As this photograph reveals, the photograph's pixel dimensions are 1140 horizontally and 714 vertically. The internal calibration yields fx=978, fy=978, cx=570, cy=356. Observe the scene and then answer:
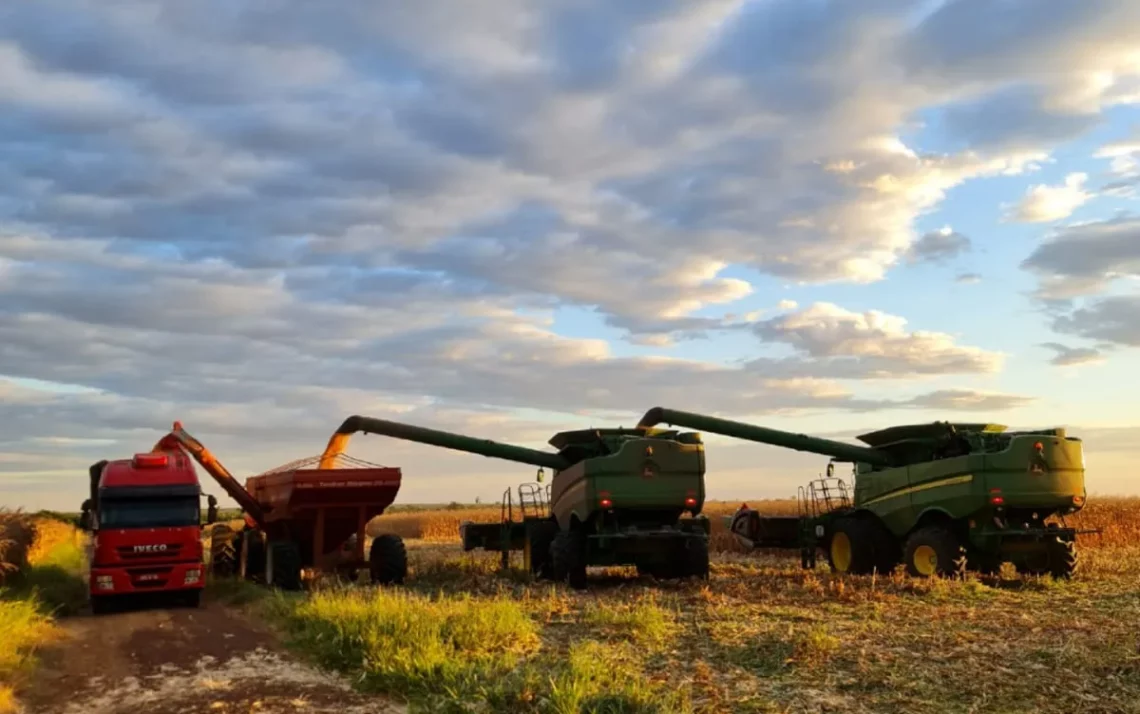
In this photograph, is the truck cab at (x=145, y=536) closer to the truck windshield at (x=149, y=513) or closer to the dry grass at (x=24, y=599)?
the truck windshield at (x=149, y=513)

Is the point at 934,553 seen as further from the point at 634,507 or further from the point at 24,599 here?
the point at 24,599

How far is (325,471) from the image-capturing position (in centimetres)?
1953

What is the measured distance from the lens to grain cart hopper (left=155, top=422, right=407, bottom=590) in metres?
19.6

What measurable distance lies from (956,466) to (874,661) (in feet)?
30.2

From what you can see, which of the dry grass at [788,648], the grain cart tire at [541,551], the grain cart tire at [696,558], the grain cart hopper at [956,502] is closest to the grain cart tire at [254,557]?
the dry grass at [788,648]

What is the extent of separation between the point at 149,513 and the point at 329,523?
3.70m

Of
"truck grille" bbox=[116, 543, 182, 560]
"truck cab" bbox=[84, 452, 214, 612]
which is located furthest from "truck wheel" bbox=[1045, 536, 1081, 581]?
"truck grille" bbox=[116, 543, 182, 560]

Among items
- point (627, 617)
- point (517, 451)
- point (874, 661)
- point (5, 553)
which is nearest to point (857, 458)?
point (517, 451)

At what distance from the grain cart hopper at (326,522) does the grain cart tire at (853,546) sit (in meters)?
9.16

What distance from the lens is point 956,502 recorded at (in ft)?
59.7

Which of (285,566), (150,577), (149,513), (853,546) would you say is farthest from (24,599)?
(853,546)

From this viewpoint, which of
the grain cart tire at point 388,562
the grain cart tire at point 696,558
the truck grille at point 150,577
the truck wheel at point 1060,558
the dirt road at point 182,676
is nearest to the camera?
the dirt road at point 182,676

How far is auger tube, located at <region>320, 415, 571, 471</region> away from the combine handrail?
1762mm

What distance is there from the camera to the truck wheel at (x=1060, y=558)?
714 inches
